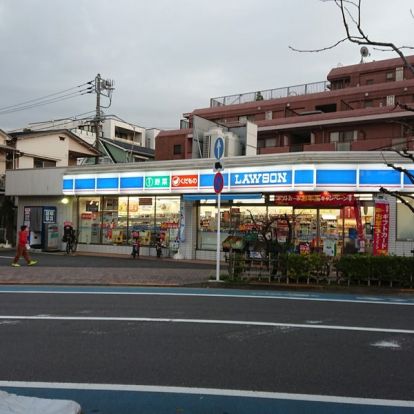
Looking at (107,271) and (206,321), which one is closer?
(206,321)

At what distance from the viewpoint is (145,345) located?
7176 mm

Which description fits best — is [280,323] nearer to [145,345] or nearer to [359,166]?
[145,345]

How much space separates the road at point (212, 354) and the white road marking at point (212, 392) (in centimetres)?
1

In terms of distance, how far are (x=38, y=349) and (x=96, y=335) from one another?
1.07m

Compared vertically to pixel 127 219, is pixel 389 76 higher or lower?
higher

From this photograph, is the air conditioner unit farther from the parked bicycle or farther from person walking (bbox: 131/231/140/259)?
the parked bicycle

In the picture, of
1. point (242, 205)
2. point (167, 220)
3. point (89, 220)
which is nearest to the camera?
point (242, 205)

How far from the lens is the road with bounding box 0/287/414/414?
5.11 m

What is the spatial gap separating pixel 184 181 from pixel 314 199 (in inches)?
226

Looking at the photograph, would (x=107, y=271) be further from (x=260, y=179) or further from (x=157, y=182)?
(x=260, y=179)

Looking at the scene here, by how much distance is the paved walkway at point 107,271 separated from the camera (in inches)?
588

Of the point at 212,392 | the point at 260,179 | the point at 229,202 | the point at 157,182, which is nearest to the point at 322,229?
the point at 260,179

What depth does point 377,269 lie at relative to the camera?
13633mm

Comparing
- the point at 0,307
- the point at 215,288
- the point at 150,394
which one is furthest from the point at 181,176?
the point at 150,394
